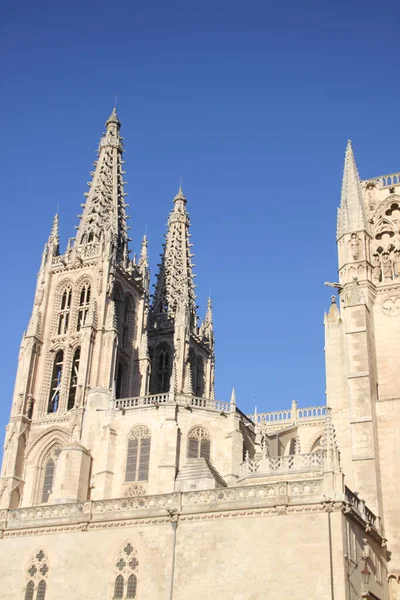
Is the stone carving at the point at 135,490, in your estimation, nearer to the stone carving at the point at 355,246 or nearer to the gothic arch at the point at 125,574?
the gothic arch at the point at 125,574

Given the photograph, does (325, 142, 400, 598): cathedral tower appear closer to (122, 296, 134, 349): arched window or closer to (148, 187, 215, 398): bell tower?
(122, 296, 134, 349): arched window

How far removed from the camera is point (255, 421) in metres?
55.4

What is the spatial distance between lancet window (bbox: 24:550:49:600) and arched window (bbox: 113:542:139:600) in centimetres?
292

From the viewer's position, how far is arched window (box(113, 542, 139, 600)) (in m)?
29.8

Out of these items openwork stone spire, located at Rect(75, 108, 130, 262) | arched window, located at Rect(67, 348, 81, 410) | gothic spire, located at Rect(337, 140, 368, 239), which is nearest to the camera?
gothic spire, located at Rect(337, 140, 368, 239)

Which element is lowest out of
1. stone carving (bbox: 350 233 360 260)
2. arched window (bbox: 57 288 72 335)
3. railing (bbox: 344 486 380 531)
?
railing (bbox: 344 486 380 531)

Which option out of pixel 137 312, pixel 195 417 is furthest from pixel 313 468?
pixel 137 312

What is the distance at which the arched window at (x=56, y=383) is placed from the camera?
60531 mm

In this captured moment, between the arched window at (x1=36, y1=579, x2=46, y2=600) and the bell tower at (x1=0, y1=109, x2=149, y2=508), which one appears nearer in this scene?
the arched window at (x1=36, y1=579, x2=46, y2=600)

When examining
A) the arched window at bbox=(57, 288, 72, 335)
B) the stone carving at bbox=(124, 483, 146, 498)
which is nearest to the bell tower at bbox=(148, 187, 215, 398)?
the arched window at bbox=(57, 288, 72, 335)

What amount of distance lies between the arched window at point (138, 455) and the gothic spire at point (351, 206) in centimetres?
1643

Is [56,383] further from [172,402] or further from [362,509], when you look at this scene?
[362,509]

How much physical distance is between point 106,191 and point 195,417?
29.0 m

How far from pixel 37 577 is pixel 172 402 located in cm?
1872
